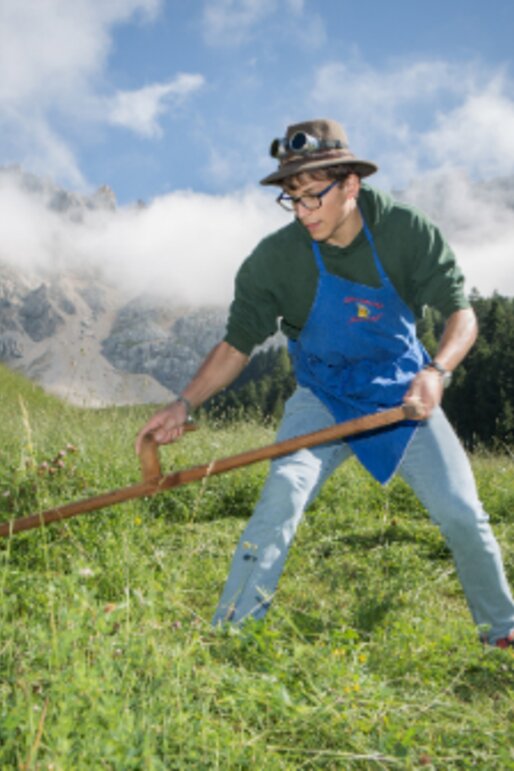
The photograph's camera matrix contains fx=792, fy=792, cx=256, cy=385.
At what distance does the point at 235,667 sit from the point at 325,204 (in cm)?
184

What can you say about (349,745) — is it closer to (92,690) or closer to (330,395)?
(92,690)

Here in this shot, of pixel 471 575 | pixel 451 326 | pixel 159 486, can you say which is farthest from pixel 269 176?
pixel 471 575

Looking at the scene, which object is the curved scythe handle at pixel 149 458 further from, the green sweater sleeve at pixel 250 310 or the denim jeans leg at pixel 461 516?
the denim jeans leg at pixel 461 516

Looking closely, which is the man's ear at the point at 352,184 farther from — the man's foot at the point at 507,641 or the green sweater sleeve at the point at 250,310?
the man's foot at the point at 507,641

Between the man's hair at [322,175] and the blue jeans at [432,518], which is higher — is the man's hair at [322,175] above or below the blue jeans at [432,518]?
above

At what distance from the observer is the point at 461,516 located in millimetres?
3236

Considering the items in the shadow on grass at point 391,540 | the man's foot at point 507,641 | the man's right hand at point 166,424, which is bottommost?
the shadow on grass at point 391,540

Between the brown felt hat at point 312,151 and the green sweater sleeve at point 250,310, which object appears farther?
the green sweater sleeve at point 250,310

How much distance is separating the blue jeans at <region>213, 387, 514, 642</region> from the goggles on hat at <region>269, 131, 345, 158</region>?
1214 millimetres

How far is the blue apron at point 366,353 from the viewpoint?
350 centimetres

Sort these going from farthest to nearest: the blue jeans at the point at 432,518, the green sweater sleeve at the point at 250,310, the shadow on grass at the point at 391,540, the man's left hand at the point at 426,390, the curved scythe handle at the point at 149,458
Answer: the shadow on grass at the point at 391,540
the green sweater sleeve at the point at 250,310
the curved scythe handle at the point at 149,458
the blue jeans at the point at 432,518
the man's left hand at the point at 426,390

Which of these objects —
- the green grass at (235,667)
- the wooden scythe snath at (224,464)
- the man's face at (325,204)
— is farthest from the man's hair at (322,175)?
the green grass at (235,667)

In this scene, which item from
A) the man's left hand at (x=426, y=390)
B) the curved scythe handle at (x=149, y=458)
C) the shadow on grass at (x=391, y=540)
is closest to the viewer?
the man's left hand at (x=426, y=390)

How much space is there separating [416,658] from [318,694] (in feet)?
2.64
